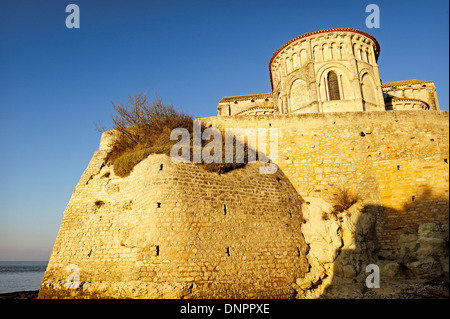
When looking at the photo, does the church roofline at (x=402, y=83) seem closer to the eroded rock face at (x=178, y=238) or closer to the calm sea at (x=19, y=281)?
the eroded rock face at (x=178, y=238)

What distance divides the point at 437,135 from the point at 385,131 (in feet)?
7.32

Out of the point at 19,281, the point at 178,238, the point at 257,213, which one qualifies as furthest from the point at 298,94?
the point at 19,281

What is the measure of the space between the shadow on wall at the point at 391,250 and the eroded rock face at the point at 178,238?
166cm

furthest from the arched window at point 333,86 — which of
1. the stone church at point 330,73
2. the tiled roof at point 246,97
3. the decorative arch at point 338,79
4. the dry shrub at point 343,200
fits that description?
the dry shrub at point 343,200

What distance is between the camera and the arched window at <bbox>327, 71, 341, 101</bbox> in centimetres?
2211

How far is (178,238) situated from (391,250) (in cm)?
838

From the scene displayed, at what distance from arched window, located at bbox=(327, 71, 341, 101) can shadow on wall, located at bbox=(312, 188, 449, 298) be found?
40.6 ft

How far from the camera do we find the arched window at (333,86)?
22.1 meters

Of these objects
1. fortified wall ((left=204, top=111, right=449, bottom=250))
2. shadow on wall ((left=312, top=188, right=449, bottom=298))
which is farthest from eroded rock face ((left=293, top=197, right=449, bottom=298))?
fortified wall ((left=204, top=111, right=449, bottom=250))

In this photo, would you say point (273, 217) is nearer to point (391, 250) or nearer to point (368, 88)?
point (391, 250)

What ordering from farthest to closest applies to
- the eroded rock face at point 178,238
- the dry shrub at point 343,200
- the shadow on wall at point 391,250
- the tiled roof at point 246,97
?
the tiled roof at point 246,97 → the dry shrub at point 343,200 → the shadow on wall at point 391,250 → the eroded rock face at point 178,238
